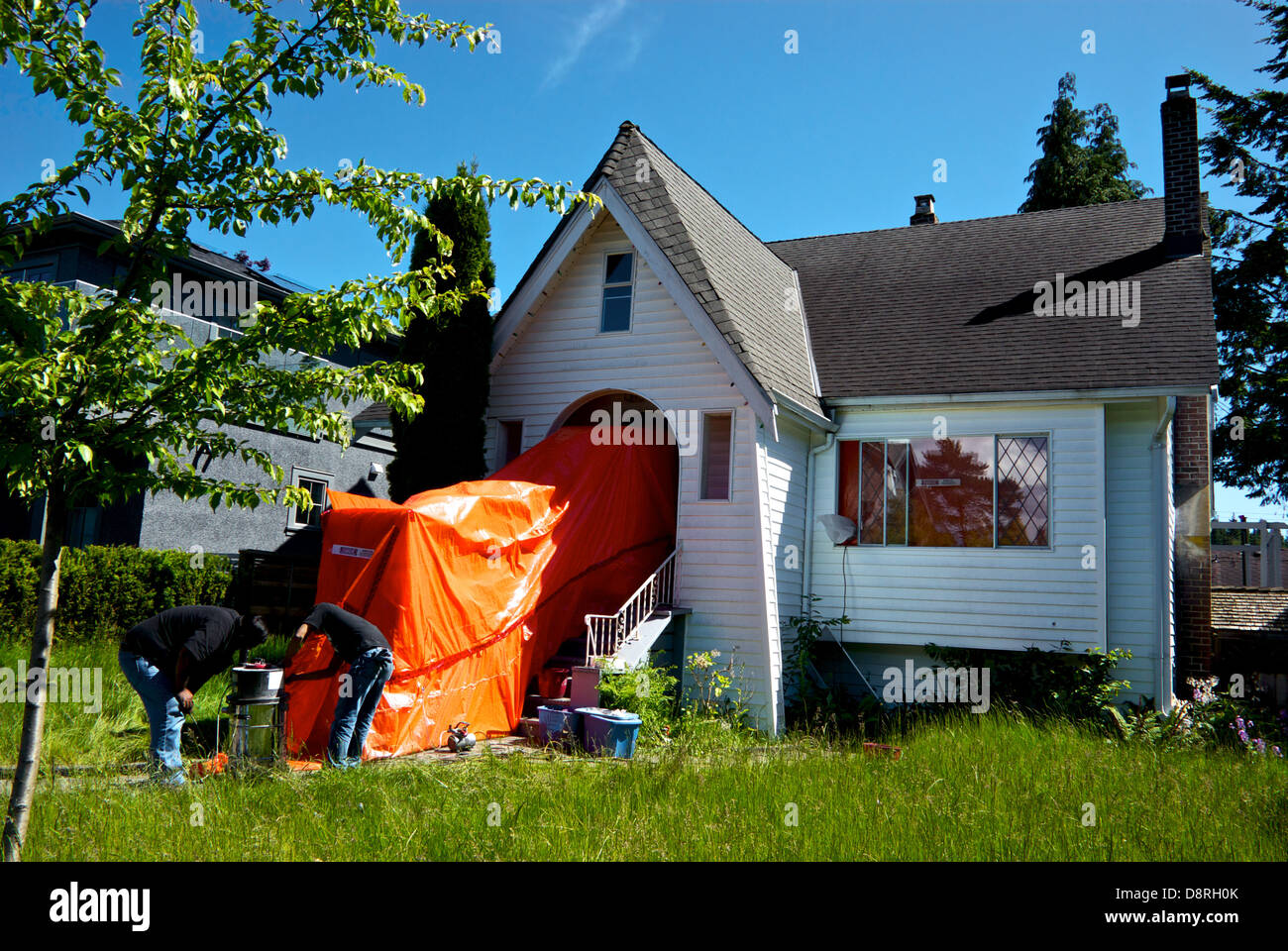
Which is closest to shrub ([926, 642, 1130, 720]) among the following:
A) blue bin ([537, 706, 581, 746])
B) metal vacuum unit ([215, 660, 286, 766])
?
blue bin ([537, 706, 581, 746])

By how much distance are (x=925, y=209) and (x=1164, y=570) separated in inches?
465

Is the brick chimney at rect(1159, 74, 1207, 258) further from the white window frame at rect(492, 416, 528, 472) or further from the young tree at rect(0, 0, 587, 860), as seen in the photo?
the young tree at rect(0, 0, 587, 860)

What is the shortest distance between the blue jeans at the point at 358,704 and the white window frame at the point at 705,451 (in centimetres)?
528

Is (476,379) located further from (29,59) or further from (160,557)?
(29,59)

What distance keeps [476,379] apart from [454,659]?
16.1 ft

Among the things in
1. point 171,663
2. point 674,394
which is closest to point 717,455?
Answer: point 674,394

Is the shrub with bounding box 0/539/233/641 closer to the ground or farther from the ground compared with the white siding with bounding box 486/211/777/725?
closer to the ground

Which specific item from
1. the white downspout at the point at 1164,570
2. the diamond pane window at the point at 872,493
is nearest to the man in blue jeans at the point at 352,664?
the diamond pane window at the point at 872,493

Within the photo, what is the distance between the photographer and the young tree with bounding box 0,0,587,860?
4672 millimetres

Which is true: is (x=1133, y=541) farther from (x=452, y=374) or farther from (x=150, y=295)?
(x=150, y=295)

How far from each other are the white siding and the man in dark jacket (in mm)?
5971

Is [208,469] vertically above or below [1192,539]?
above

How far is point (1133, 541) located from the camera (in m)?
11.9
